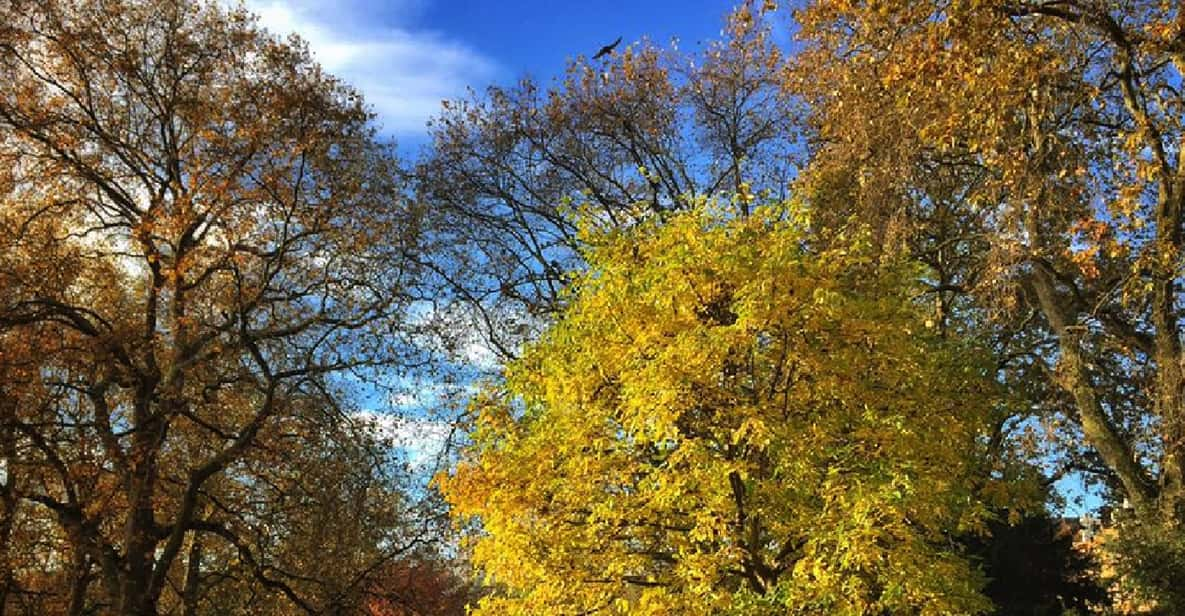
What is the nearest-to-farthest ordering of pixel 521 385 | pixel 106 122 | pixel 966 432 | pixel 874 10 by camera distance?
pixel 874 10
pixel 966 432
pixel 521 385
pixel 106 122

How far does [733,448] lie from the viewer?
10711 millimetres

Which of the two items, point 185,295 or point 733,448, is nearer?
point 733,448

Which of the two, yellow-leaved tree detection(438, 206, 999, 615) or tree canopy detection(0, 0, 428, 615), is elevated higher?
tree canopy detection(0, 0, 428, 615)

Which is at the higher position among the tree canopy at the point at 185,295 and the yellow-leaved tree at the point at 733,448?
the tree canopy at the point at 185,295

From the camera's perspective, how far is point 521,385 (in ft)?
42.0

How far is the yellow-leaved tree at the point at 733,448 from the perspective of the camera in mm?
9602

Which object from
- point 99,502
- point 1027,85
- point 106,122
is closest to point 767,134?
point 1027,85

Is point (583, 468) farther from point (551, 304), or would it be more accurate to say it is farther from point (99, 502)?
point (551, 304)

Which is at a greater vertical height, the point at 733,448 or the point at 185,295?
the point at 185,295

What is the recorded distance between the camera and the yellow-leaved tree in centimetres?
960

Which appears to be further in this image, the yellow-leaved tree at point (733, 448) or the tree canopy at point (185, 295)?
the tree canopy at point (185, 295)

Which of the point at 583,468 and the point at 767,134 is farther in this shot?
the point at 767,134

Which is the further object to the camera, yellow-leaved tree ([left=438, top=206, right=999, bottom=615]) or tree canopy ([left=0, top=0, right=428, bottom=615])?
tree canopy ([left=0, top=0, right=428, bottom=615])

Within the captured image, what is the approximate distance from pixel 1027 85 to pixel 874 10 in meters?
1.90
